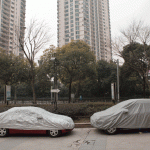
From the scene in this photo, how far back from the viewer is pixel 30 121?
6973 mm

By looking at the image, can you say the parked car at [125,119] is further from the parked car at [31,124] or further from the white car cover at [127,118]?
the parked car at [31,124]

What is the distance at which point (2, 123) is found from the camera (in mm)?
7090

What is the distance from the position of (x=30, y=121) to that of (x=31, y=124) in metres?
0.13

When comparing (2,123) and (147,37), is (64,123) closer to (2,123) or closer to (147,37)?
(2,123)

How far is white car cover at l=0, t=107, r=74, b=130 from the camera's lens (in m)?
6.89

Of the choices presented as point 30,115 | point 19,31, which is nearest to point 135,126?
point 30,115

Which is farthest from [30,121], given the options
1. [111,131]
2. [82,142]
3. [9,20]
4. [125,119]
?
[9,20]

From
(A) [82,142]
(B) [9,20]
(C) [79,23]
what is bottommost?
(A) [82,142]

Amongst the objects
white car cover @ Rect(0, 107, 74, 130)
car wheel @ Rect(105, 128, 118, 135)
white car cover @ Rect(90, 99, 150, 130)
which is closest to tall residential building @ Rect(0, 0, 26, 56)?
white car cover @ Rect(0, 107, 74, 130)

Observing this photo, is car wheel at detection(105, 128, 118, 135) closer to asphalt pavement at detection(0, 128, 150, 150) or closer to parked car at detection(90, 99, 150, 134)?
parked car at detection(90, 99, 150, 134)

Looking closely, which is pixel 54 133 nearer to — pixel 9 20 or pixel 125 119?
pixel 125 119

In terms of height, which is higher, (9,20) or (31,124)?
(9,20)

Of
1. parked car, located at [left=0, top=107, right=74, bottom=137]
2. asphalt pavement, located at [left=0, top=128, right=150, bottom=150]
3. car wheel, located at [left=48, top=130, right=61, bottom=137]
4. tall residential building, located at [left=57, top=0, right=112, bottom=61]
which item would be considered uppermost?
tall residential building, located at [left=57, top=0, right=112, bottom=61]

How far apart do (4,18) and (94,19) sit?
136 ft
